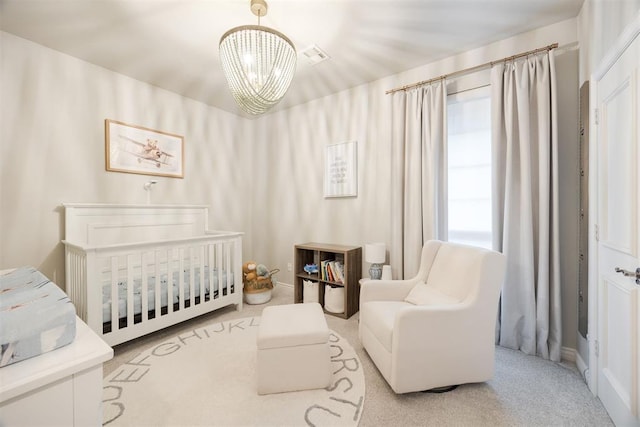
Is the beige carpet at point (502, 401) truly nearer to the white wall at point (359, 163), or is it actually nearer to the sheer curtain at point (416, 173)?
the white wall at point (359, 163)

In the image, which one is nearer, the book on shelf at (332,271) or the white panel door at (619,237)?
the white panel door at (619,237)

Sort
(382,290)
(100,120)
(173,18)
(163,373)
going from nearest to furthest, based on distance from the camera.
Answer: (163,373)
(173,18)
(382,290)
(100,120)

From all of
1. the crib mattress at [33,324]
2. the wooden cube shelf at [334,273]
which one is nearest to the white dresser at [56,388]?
the crib mattress at [33,324]

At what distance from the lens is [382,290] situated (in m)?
2.08

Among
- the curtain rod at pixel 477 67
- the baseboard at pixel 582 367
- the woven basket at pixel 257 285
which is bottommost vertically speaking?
the baseboard at pixel 582 367

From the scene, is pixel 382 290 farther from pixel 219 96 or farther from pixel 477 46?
pixel 219 96

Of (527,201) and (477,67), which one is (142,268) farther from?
(477,67)

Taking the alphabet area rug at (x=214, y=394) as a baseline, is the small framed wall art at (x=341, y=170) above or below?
above

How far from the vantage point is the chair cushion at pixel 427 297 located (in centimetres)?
176

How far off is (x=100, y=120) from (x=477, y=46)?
351 cm

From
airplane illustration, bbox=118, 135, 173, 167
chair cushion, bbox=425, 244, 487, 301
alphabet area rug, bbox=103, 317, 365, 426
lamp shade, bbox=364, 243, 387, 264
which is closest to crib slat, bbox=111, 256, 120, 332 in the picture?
alphabet area rug, bbox=103, 317, 365, 426

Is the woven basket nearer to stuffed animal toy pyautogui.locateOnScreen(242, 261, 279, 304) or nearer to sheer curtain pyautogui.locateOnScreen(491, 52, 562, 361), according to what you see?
stuffed animal toy pyautogui.locateOnScreen(242, 261, 279, 304)

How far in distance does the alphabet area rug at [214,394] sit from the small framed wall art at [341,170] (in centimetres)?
167

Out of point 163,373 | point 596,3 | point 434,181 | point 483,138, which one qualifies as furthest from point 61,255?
point 596,3
